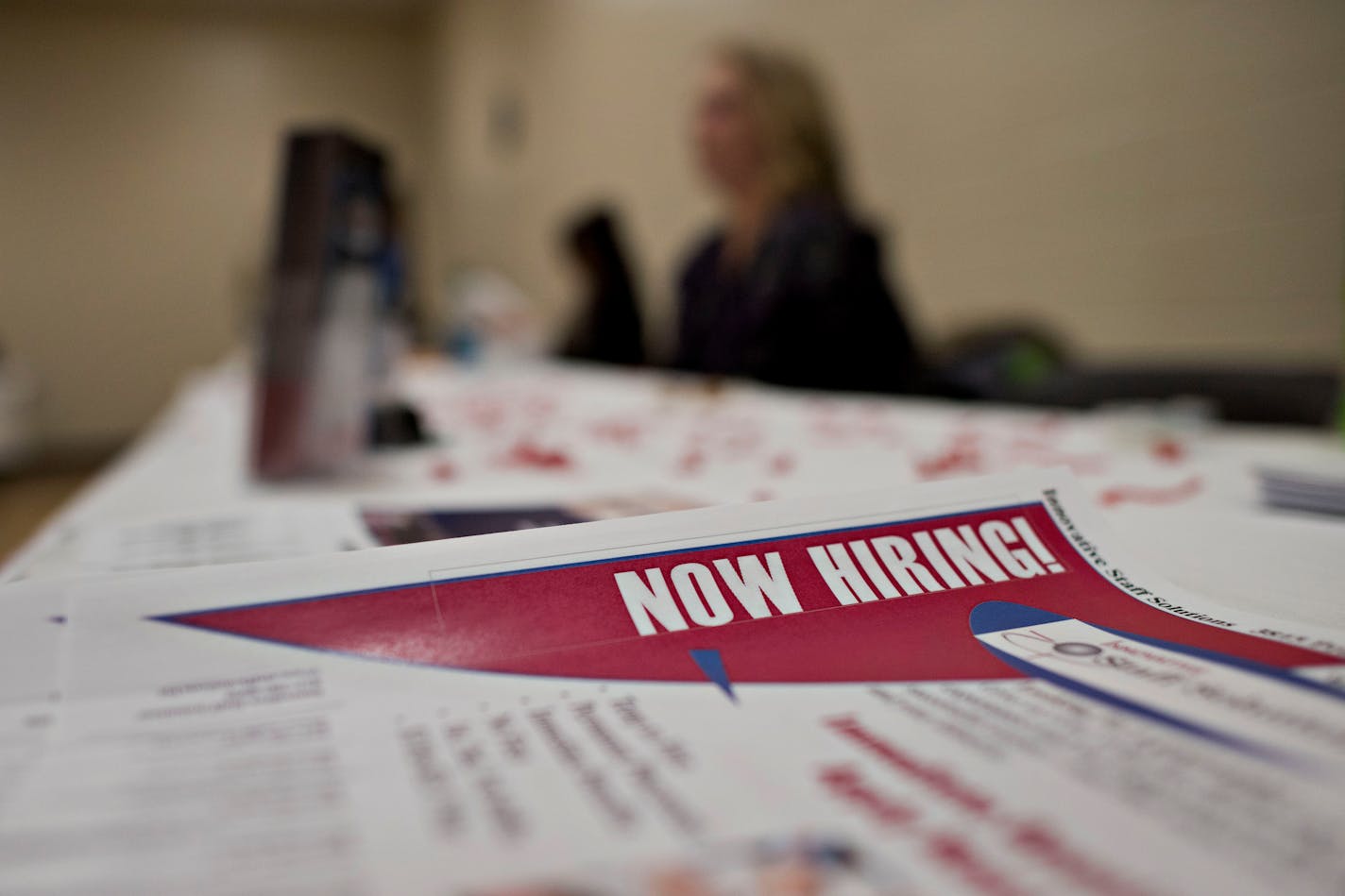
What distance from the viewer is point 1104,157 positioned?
177 cm

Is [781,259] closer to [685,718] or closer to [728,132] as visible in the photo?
[728,132]

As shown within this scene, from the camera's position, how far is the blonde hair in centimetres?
229

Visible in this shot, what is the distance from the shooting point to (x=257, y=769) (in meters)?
0.21

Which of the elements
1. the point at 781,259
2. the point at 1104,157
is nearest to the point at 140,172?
the point at 781,259

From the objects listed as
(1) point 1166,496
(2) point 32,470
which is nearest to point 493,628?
(1) point 1166,496

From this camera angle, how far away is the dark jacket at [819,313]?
189cm

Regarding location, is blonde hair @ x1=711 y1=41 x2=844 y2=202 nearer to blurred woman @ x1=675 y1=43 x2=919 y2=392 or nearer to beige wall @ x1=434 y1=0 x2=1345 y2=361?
blurred woman @ x1=675 y1=43 x2=919 y2=392

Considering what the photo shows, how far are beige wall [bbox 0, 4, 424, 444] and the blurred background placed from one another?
2cm

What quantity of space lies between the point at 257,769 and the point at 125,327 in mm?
7951

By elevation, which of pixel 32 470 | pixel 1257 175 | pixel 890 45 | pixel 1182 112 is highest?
pixel 890 45

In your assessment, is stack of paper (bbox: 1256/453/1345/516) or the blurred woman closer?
stack of paper (bbox: 1256/453/1345/516)

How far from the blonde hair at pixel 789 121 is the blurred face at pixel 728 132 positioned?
2cm

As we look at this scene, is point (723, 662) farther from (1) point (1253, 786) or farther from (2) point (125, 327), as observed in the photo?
(2) point (125, 327)

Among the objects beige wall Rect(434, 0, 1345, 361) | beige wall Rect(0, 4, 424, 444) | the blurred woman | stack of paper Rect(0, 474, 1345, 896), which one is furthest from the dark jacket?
beige wall Rect(0, 4, 424, 444)
